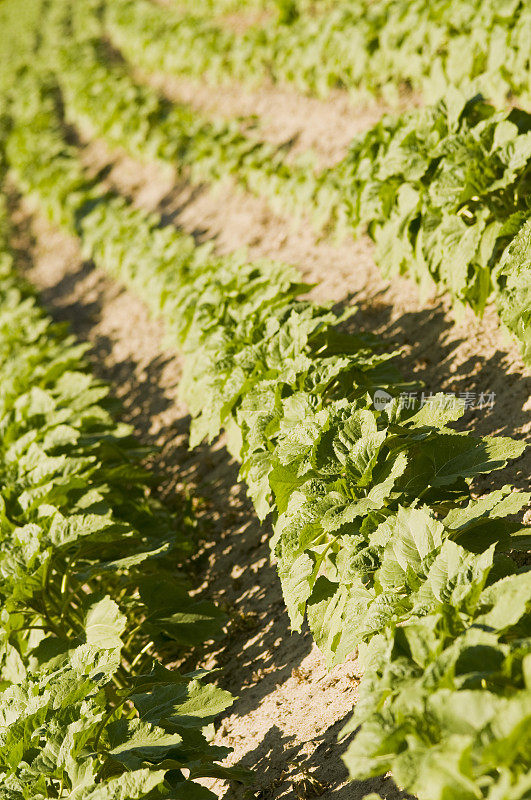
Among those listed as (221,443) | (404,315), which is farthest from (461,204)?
(221,443)

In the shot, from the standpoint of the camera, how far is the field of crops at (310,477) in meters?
2.25

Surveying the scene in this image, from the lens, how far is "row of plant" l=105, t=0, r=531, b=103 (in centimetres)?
589

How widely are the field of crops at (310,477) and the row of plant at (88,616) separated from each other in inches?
0.7

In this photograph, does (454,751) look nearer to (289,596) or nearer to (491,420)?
(289,596)

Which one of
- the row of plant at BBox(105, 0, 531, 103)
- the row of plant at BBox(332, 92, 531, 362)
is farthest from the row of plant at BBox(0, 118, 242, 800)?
the row of plant at BBox(105, 0, 531, 103)

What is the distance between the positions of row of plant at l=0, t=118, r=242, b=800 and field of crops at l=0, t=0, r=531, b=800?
0.02m

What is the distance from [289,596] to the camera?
2.96m

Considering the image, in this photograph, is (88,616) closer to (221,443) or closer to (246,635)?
(246,635)

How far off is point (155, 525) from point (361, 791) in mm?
2224

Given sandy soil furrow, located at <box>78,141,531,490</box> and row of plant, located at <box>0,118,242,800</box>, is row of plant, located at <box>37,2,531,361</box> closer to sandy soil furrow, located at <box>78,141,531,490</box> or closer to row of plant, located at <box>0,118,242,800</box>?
sandy soil furrow, located at <box>78,141,531,490</box>

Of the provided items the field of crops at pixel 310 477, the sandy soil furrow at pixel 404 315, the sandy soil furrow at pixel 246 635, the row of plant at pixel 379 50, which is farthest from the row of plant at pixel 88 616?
the row of plant at pixel 379 50

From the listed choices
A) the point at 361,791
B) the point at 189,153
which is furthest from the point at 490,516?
the point at 189,153

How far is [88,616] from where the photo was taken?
3543 mm

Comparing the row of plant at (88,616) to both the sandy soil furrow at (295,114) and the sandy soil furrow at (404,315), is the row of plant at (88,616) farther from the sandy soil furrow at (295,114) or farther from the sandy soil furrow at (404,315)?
the sandy soil furrow at (295,114)
